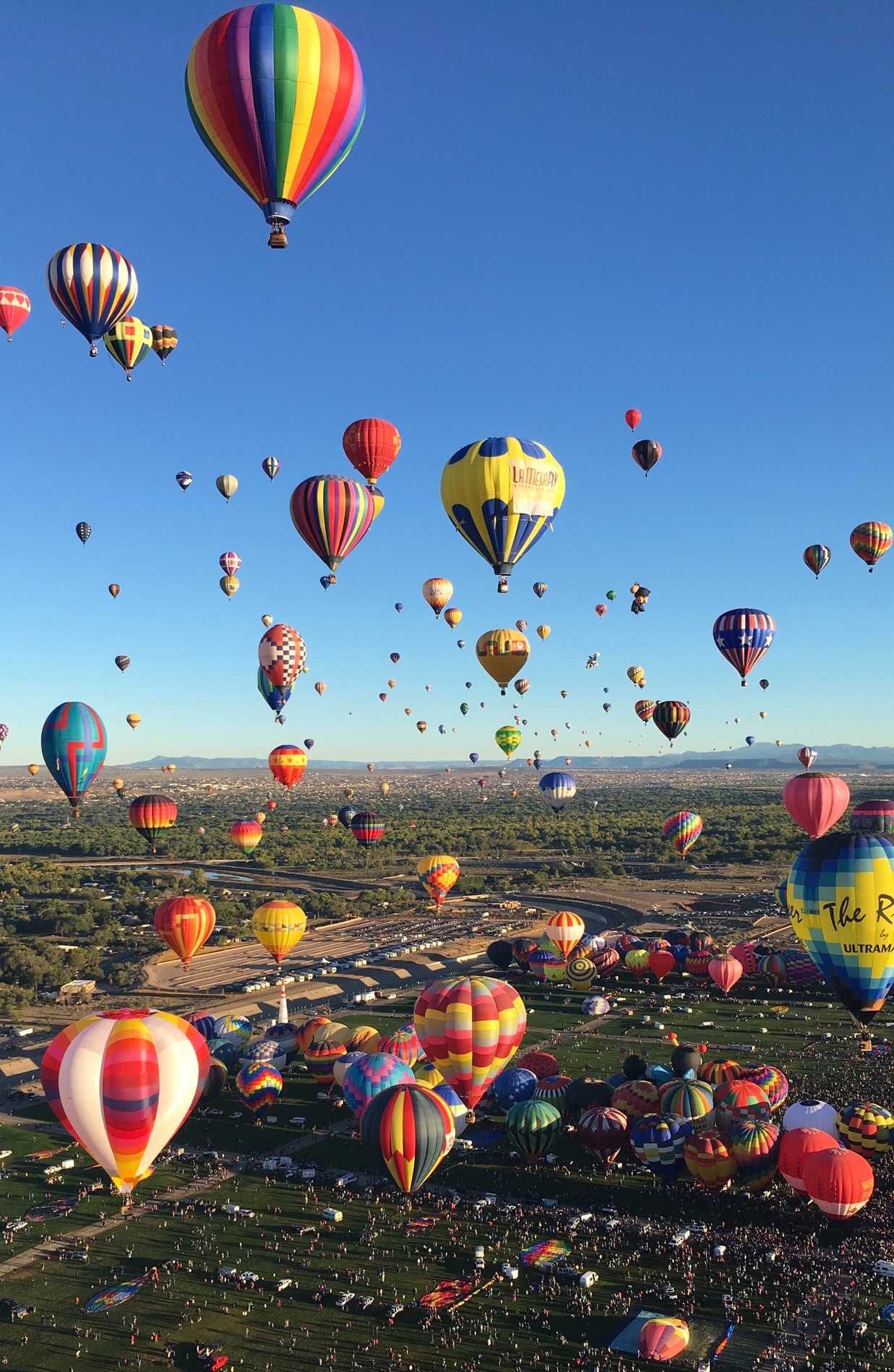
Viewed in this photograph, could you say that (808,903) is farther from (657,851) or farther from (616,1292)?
(657,851)

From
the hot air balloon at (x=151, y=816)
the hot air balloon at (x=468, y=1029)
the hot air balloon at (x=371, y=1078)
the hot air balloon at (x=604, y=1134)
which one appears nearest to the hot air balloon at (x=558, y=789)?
the hot air balloon at (x=151, y=816)

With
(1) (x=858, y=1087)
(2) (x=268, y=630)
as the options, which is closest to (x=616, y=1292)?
(1) (x=858, y=1087)

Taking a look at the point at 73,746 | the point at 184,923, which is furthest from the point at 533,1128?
the point at 73,746

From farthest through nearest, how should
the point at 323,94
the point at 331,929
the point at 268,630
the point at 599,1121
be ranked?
1. the point at 331,929
2. the point at 268,630
3. the point at 599,1121
4. the point at 323,94

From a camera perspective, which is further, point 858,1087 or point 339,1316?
point 858,1087

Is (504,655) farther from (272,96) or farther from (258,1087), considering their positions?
(272,96)

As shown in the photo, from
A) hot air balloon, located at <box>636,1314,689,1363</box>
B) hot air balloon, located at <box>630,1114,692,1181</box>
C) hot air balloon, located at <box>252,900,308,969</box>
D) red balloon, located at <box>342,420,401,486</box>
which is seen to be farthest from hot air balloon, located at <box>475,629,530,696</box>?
hot air balloon, located at <box>636,1314,689,1363</box>
